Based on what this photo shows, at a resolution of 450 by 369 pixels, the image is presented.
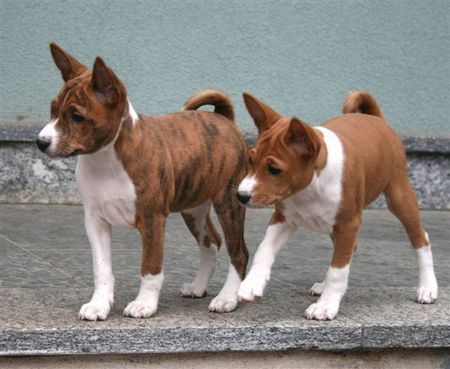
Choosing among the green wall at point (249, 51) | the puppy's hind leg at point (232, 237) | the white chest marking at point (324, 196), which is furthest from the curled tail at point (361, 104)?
the green wall at point (249, 51)

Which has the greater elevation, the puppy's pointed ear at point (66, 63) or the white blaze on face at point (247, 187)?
the puppy's pointed ear at point (66, 63)

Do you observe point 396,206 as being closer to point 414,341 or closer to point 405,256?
point 414,341

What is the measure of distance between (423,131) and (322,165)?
14.4 feet

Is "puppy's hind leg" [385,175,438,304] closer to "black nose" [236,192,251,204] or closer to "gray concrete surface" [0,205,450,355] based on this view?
"gray concrete surface" [0,205,450,355]

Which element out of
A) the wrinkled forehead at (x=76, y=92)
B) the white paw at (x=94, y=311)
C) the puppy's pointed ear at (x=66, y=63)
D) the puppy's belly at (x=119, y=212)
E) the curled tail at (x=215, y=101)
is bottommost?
the white paw at (x=94, y=311)

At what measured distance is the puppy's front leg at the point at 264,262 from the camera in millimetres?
4242

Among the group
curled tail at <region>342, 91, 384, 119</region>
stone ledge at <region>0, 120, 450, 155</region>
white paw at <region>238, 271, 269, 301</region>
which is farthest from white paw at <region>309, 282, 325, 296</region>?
stone ledge at <region>0, 120, 450, 155</region>

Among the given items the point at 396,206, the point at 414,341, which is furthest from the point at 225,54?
the point at 414,341

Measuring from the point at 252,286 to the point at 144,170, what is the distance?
68cm

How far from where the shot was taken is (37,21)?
761 centimetres

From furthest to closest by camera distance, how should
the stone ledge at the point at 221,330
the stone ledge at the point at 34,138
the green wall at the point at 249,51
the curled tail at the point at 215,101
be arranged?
the green wall at the point at 249,51
the stone ledge at the point at 34,138
the curled tail at the point at 215,101
the stone ledge at the point at 221,330

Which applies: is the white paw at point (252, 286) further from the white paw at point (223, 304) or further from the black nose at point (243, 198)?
the black nose at point (243, 198)

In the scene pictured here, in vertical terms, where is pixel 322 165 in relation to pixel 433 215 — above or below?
above

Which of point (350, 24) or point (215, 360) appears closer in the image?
point (215, 360)
